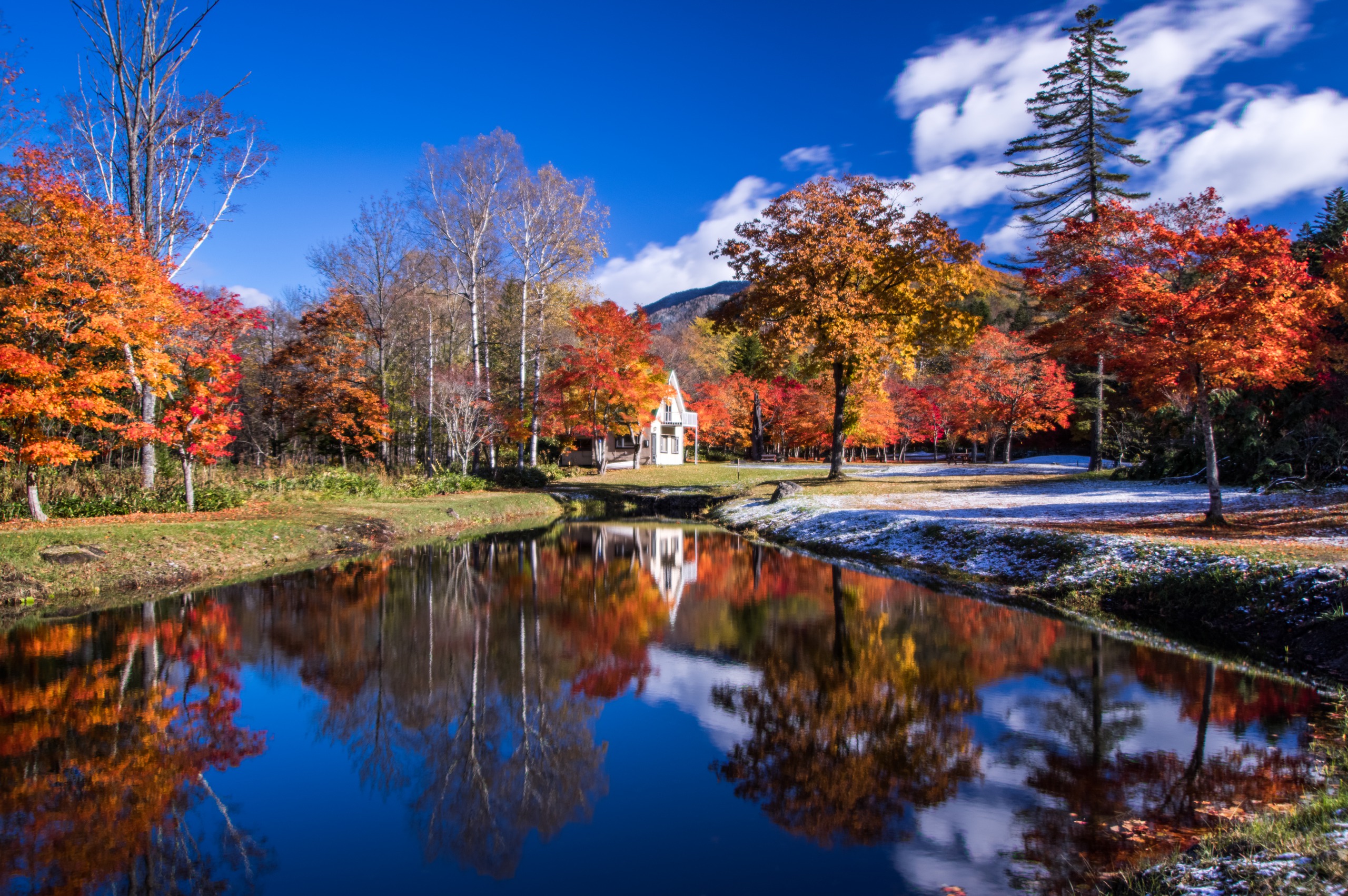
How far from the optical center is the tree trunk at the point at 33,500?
47.9ft

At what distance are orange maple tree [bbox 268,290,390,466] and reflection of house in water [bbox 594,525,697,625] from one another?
12.9 m

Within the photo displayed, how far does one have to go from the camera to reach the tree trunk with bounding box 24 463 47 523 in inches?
575

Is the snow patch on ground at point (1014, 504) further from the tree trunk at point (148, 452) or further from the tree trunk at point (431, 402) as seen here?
the tree trunk at point (148, 452)

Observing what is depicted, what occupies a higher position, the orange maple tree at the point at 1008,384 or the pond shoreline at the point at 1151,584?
the orange maple tree at the point at 1008,384

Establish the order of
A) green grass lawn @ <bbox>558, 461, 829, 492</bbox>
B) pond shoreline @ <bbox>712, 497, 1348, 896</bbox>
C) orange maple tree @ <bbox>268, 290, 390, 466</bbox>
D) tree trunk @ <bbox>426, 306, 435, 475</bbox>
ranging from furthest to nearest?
green grass lawn @ <bbox>558, 461, 829, 492</bbox> < orange maple tree @ <bbox>268, 290, 390, 466</bbox> < tree trunk @ <bbox>426, 306, 435, 475</bbox> < pond shoreline @ <bbox>712, 497, 1348, 896</bbox>

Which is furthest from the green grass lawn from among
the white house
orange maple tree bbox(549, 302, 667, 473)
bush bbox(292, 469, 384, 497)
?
bush bbox(292, 469, 384, 497)

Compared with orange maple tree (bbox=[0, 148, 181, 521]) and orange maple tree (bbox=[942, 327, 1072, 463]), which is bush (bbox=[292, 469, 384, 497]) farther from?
orange maple tree (bbox=[942, 327, 1072, 463])

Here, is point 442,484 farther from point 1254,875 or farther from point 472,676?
point 1254,875

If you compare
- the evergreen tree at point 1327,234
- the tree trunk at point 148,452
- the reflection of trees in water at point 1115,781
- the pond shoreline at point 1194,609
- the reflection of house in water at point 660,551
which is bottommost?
the reflection of house in water at point 660,551

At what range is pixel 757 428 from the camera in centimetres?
6244

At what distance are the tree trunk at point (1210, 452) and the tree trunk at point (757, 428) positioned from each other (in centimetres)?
4664

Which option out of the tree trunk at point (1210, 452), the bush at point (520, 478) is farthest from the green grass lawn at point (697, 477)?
the tree trunk at point (1210, 452)

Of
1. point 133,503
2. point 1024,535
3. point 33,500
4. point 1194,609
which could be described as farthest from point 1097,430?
point 33,500

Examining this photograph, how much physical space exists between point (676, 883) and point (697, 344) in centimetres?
8331
